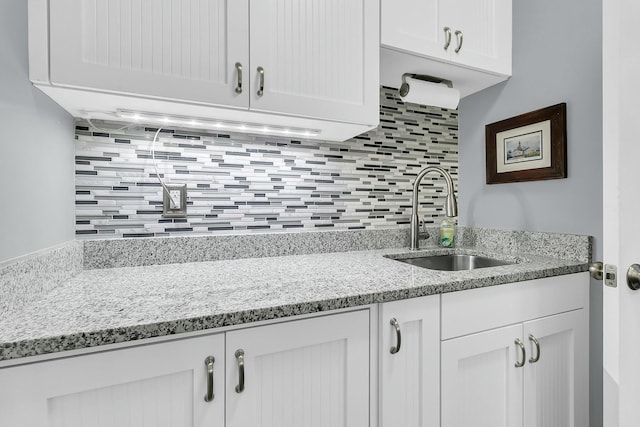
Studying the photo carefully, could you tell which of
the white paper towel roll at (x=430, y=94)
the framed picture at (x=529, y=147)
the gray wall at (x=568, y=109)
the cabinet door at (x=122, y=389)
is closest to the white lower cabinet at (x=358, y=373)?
the cabinet door at (x=122, y=389)

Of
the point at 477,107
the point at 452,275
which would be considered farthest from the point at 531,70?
the point at 452,275

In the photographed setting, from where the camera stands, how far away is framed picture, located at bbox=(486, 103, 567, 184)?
4.52 ft

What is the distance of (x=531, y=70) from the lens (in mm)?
1481

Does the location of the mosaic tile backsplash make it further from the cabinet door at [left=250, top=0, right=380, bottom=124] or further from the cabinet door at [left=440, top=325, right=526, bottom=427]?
the cabinet door at [left=440, top=325, right=526, bottom=427]

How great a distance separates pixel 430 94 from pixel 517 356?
1.16 meters

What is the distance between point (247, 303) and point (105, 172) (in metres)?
0.85

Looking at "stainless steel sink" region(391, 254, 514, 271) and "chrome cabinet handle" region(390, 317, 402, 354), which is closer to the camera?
"chrome cabinet handle" region(390, 317, 402, 354)

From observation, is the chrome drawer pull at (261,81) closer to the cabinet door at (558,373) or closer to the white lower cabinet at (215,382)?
the white lower cabinet at (215,382)

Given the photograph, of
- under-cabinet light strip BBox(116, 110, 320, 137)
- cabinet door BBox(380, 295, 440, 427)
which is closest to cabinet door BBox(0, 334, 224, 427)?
cabinet door BBox(380, 295, 440, 427)

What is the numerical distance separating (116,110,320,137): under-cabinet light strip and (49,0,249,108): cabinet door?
203 millimetres

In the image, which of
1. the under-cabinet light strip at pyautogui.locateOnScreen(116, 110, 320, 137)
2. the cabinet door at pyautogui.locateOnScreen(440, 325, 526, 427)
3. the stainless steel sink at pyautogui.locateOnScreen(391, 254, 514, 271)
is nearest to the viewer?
the cabinet door at pyautogui.locateOnScreen(440, 325, 526, 427)

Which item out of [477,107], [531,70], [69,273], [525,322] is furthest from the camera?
[477,107]

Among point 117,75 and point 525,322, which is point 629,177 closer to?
point 525,322

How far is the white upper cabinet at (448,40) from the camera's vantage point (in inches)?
Answer: 50.7
